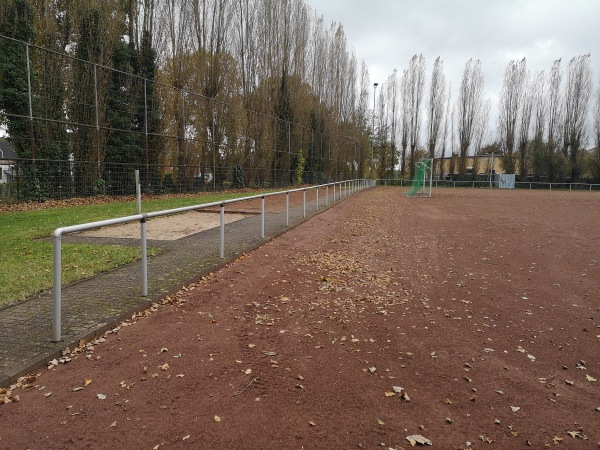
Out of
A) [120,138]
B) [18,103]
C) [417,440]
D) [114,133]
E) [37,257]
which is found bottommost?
[417,440]

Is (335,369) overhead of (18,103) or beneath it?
beneath

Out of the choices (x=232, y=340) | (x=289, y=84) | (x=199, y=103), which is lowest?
(x=232, y=340)

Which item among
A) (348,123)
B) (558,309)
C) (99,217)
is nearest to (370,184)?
(348,123)

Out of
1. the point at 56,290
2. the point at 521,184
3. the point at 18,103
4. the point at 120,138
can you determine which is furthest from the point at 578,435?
the point at 521,184

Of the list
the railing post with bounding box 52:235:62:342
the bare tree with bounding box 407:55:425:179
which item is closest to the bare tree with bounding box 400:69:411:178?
the bare tree with bounding box 407:55:425:179

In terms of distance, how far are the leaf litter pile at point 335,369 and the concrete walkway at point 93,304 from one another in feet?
0.50

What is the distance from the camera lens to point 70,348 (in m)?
3.91

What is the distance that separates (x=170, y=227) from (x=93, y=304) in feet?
21.2

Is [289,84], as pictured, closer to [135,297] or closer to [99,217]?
[99,217]

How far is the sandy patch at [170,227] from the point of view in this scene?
9.90 meters

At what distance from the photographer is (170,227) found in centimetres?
1138

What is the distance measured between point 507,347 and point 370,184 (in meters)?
→ 47.0

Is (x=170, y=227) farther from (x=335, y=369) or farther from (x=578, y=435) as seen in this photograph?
(x=578, y=435)

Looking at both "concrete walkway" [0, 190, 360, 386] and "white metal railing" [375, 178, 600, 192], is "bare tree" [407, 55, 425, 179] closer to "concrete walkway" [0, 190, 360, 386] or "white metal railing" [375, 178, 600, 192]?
"white metal railing" [375, 178, 600, 192]
